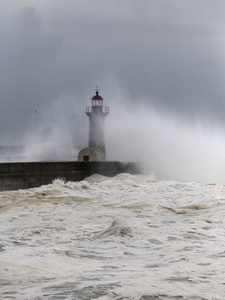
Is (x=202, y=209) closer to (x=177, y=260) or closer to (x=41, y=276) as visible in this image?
(x=177, y=260)

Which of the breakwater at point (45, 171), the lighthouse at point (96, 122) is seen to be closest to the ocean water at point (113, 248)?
the breakwater at point (45, 171)

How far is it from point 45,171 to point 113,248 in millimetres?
7896

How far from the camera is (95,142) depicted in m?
24.3

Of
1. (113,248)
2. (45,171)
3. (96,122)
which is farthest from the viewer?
(96,122)

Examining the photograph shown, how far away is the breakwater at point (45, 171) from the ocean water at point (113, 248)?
2850 millimetres

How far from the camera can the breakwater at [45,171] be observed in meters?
11.5

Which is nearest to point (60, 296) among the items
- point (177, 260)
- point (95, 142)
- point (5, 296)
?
point (5, 296)

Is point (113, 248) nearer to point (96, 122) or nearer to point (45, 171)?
point (45, 171)

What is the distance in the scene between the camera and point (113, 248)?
175 inches

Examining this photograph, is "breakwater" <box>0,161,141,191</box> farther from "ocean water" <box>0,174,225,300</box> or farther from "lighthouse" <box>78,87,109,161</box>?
"lighthouse" <box>78,87,109,161</box>

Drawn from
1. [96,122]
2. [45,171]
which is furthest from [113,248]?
[96,122]

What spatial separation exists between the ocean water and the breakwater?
9.35 ft

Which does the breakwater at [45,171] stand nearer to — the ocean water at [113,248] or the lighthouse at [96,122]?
the ocean water at [113,248]

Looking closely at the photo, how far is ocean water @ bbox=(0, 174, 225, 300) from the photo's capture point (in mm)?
3078
